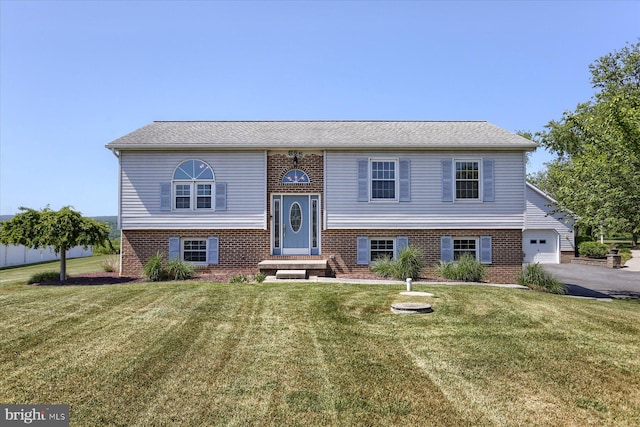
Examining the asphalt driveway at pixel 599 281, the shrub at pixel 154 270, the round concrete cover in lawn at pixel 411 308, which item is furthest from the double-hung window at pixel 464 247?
the shrub at pixel 154 270

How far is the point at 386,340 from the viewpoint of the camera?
6.77m

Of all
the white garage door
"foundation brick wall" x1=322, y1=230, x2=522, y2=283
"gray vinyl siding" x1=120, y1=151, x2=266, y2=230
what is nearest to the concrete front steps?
"foundation brick wall" x1=322, y1=230, x2=522, y2=283

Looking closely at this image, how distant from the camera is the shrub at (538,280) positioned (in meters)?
13.5

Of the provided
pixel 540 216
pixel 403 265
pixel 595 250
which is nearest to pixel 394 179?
pixel 403 265

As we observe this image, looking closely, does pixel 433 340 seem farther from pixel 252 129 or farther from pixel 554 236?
pixel 554 236

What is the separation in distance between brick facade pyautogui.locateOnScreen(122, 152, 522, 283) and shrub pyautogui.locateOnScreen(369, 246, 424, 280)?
2.27 feet

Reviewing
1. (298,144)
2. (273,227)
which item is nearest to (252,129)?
(298,144)

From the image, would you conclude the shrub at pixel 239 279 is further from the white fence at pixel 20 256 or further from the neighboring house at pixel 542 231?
the neighboring house at pixel 542 231

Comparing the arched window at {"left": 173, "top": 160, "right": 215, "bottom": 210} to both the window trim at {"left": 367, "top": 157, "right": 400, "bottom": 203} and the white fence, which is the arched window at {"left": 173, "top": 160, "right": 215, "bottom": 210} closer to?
the window trim at {"left": 367, "top": 157, "right": 400, "bottom": 203}

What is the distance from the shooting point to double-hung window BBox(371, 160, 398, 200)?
47.9 feet

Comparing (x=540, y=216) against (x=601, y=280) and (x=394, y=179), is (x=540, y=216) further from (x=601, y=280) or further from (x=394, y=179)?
(x=394, y=179)

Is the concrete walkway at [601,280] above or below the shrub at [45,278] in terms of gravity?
below

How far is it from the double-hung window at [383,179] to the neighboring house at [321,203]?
0.04 m

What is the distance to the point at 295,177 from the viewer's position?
14.6 metres
